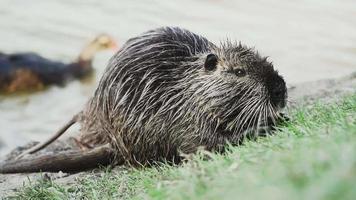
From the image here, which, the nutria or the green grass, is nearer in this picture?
the green grass

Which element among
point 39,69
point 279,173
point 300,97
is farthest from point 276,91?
point 39,69

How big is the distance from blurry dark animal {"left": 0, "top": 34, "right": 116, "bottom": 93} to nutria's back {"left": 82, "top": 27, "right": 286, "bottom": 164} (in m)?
4.91

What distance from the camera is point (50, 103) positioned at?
9.91 metres

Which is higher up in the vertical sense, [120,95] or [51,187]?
[120,95]

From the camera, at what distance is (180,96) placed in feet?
16.7

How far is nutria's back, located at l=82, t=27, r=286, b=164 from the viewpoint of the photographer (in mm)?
4809

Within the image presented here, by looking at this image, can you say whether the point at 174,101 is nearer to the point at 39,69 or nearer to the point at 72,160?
the point at 72,160

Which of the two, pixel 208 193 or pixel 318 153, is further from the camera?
pixel 208 193

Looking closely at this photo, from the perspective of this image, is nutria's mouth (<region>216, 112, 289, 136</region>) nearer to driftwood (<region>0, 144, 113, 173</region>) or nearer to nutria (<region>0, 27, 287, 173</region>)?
nutria (<region>0, 27, 287, 173</region>)

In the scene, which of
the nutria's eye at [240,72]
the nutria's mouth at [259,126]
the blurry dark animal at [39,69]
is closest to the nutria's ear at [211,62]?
the nutria's eye at [240,72]

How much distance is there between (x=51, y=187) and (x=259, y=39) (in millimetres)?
5564

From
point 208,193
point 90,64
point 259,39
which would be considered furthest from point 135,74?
point 90,64

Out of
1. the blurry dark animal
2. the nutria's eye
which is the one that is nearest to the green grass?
the nutria's eye

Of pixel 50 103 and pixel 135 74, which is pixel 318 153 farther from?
pixel 50 103
